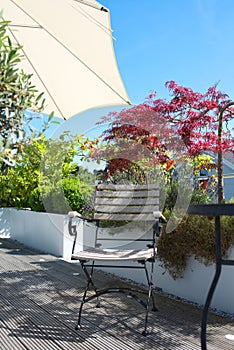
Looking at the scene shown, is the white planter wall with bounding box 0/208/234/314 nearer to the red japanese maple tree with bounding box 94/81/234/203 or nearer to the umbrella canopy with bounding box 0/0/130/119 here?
the red japanese maple tree with bounding box 94/81/234/203

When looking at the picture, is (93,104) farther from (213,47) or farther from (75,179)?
(213,47)

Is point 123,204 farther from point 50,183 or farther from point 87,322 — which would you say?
point 50,183

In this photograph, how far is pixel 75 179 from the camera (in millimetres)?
5945

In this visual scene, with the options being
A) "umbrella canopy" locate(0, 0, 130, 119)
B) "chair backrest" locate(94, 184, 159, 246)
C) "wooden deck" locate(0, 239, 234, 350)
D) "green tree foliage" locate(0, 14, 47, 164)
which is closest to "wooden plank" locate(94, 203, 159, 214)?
"chair backrest" locate(94, 184, 159, 246)

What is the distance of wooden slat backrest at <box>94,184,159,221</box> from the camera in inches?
130

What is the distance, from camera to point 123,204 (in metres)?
3.42

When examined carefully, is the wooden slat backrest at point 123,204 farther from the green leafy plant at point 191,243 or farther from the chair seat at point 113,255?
the chair seat at point 113,255

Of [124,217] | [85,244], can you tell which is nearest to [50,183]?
[85,244]

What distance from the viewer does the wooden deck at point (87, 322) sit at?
206 cm

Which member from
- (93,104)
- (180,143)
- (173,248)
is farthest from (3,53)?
(180,143)

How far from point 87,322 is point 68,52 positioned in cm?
274

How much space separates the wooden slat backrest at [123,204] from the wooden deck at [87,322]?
0.66 metres

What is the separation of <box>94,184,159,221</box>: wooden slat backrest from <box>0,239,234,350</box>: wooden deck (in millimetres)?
661

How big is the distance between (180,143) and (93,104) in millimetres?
1036
